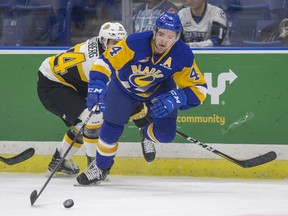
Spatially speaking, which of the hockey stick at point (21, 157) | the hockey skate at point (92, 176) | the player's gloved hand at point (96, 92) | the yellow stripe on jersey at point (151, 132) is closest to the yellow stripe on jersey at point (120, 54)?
the player's gloved hand at point (96, 92)

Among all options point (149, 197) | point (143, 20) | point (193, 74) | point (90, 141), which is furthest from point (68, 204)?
point (143, 20)

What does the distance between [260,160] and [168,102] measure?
38.3 inches

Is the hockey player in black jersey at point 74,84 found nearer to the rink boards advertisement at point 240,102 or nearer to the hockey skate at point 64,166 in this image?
the hockey skate at point 64,166

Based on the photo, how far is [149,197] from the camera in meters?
5.54

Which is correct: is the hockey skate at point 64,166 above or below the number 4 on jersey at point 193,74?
below

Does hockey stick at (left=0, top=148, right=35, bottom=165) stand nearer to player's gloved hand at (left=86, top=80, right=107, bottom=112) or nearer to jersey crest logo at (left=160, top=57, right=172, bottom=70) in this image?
player's gloved hand at (left=86, top=80, right=107, bottom=112)

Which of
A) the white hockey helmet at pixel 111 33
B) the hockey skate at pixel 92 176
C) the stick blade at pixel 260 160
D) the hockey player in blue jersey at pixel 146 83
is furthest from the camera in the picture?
the stick blade at pixel 260 160

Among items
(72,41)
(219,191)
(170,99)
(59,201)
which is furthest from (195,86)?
(72,41)

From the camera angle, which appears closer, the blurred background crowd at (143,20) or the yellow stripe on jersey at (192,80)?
the yellow stripe on jersey at (192,80)

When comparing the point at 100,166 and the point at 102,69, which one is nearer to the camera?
the point at 102,69

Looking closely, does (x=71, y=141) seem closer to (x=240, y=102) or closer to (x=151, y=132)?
(x=151, y=132)

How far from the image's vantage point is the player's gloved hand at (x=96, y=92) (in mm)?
5809

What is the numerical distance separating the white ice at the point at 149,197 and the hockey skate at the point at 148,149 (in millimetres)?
157

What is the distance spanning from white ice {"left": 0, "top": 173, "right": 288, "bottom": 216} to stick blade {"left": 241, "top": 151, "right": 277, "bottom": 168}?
132mm
